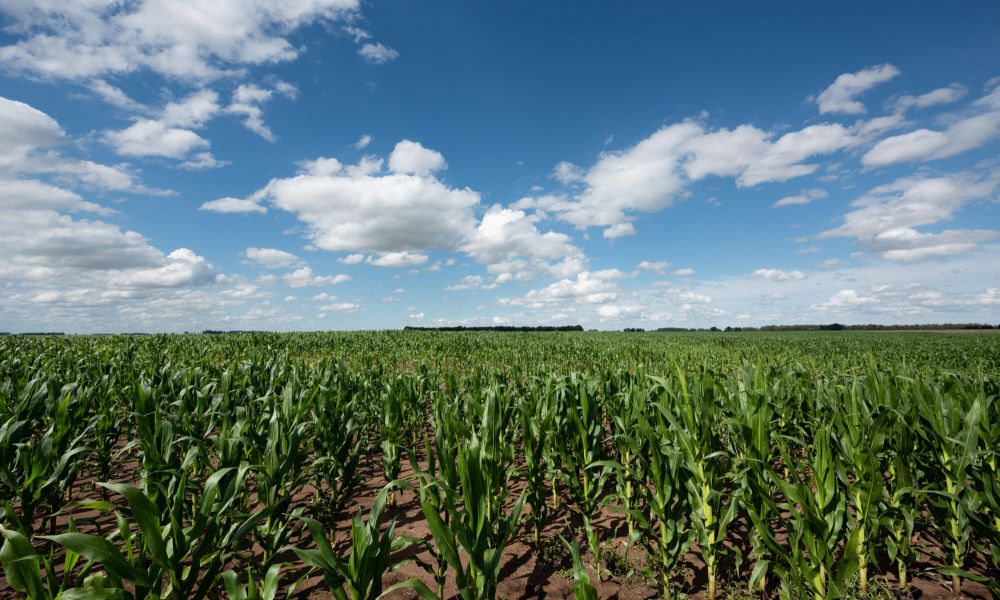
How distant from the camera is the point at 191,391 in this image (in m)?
6.54

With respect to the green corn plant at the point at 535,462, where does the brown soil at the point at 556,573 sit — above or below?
below

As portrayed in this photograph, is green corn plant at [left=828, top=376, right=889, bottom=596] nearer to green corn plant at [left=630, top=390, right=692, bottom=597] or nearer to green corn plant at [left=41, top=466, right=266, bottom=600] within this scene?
green corn plant at [left=630, top=390, right=692, bottom=597]

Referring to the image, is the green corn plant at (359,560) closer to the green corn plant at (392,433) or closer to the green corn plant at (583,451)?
the green corn plant at (583,451)

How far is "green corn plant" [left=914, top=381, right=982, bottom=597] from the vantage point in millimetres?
3195

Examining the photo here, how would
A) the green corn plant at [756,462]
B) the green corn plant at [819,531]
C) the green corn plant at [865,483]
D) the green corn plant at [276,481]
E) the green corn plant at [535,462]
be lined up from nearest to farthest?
the green corn plant at [819,531], the green corn plant at [865,483], the green corn plant at [756,462], the green corn plant at [276,481], the green corn plant at [535,462]

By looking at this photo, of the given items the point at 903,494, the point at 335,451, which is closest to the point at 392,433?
the point at 335,451

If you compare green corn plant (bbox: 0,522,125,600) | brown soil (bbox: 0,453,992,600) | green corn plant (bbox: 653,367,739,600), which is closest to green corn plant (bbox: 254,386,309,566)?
brown soil (bbox: 0,453,992,600)

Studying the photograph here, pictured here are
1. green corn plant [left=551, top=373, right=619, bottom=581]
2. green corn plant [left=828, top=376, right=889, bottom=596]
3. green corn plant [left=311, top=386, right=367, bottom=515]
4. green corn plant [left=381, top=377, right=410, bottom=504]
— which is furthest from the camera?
green corn plant [left=381, top=377, right=410, bottom=504]

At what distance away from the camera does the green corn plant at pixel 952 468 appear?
3195 mm

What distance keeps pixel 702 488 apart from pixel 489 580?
1.90 meters

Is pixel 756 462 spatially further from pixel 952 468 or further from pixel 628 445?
pixel 952 468

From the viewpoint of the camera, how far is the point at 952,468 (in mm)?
3650

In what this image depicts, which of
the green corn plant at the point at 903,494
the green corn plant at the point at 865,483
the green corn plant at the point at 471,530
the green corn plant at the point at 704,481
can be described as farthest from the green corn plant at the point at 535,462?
the green corn plant at the point at 903,494

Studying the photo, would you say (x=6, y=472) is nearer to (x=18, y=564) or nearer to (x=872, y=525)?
(x=18, y=564)
